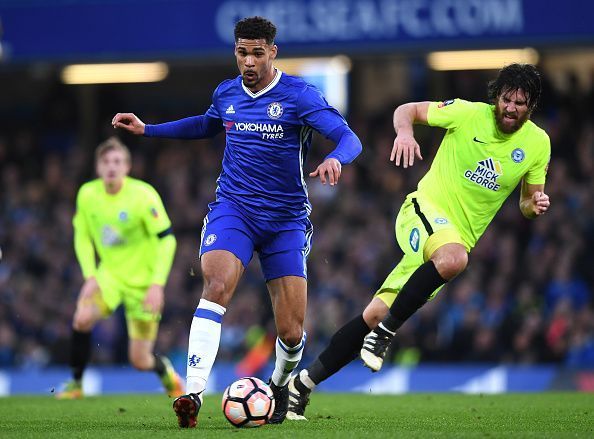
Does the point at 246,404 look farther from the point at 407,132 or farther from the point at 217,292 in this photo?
the point at 407,132

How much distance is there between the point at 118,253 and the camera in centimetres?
1180

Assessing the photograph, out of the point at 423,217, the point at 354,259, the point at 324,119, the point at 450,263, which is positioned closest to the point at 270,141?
the point at 324,119

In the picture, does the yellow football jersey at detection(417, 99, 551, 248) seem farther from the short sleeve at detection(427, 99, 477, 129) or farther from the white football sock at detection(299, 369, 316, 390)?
the white football sock at detection(299, 369, 316, 390)

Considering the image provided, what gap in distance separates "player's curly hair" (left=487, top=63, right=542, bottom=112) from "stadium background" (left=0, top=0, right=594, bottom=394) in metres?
6.66

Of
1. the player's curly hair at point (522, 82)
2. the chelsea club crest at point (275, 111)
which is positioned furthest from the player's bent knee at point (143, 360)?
the player's curly hair at point (522, 82)

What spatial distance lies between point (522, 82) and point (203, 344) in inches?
114

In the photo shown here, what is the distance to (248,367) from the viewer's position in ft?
53.1

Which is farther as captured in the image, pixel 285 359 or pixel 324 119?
pixel 285 359

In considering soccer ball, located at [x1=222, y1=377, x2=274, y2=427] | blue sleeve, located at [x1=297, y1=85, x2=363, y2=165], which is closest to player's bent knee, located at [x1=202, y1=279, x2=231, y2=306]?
soccer ball, located at [x1=222, y1=377, x2=274, y2=427]

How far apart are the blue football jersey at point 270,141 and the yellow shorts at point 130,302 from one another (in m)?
4.18

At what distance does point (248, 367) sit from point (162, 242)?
5347 mm

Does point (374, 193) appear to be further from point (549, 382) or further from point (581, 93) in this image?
point (549, 382)

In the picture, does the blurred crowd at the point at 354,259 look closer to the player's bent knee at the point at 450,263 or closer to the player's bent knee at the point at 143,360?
the player's bent knee at the point at 143,360

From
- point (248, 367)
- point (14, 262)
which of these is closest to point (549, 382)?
point (248, 367)
